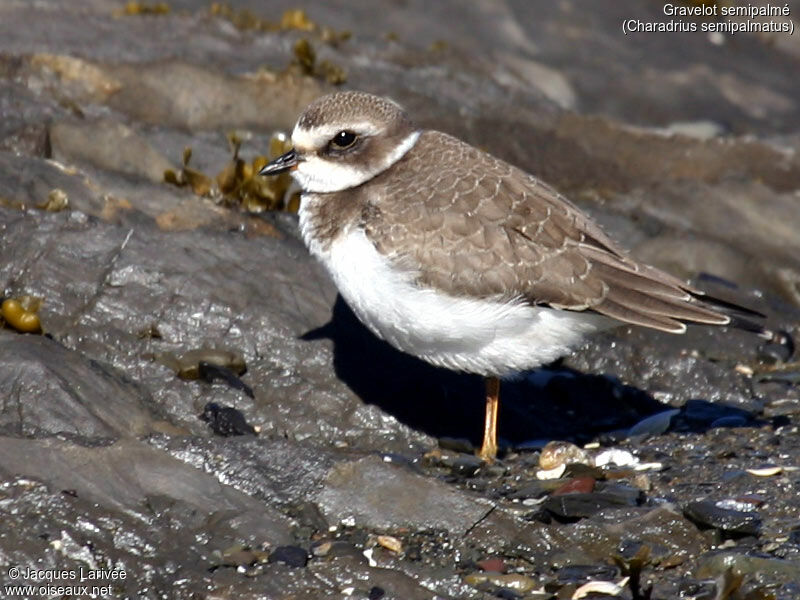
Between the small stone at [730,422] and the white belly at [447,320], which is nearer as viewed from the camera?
the white belly at [447,320]

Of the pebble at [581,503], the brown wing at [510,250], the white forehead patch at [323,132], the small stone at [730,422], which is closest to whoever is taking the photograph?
the pebble at [581,503]

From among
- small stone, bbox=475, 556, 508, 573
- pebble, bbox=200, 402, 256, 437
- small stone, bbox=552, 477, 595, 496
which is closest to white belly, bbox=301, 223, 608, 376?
small stone, bbox=552, 477, 595, 496

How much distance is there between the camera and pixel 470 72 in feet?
39.1

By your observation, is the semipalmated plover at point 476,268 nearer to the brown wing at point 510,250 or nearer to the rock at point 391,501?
the brown wing at point 510,250

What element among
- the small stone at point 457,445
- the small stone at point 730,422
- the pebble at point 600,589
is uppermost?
the pebble at point 600,589

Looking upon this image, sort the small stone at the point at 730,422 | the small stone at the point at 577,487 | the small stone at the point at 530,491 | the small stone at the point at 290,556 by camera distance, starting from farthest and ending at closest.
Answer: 1. the small stone at the point at 730,422
2. the small stone at the point at 530,491
3. the small stone at the point at 577,487
4. the small stone at the point at 290,556

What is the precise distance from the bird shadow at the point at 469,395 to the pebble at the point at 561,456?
631mm

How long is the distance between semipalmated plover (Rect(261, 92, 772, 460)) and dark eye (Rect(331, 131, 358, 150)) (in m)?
0.08

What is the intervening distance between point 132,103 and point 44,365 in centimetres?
403

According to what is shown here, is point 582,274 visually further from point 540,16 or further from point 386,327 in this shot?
point 540,16

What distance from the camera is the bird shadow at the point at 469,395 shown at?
24.9ft

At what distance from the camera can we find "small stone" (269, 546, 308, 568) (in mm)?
5451

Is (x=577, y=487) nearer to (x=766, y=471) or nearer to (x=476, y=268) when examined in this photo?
(x=766, y=471)

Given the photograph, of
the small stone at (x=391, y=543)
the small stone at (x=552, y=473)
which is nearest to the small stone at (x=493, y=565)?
the small stone at (x=391, y=543)
